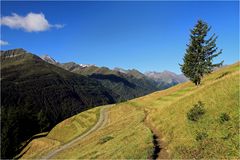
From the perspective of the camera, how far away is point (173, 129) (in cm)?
2339

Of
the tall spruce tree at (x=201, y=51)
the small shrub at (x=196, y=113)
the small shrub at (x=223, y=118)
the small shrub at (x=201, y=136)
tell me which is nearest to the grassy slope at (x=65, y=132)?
the tall spruce tree at (x=201, y=51)

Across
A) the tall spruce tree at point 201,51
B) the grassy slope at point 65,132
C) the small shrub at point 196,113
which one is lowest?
the grassy slope at point 65,132

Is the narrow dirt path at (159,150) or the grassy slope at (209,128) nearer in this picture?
the grassy slope at (209,128)

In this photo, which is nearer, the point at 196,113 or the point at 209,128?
the point at 209,128

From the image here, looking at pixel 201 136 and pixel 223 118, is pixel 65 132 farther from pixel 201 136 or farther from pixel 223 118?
pixel 223 118

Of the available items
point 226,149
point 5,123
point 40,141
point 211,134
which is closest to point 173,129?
point 211,134

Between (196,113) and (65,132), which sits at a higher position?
(196,113)

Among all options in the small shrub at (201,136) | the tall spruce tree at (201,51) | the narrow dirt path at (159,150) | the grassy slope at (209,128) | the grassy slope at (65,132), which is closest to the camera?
the grassy slope at (209,128)

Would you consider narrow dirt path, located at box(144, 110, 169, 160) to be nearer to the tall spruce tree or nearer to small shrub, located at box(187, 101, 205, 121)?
small shrub, located at box(187, 101, 205, 121)

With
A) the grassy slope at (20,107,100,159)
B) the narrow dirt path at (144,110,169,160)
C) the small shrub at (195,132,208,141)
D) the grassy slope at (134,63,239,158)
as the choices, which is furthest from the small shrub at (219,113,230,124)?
the grassy slope at (20,107,100,159)

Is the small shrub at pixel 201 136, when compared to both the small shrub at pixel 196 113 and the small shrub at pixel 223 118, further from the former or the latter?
the small shrub at pixel 196 113

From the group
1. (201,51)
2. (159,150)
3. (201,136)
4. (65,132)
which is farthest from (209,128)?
(65,132)

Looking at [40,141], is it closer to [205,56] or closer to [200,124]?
[205,56]

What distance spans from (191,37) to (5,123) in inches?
3554
